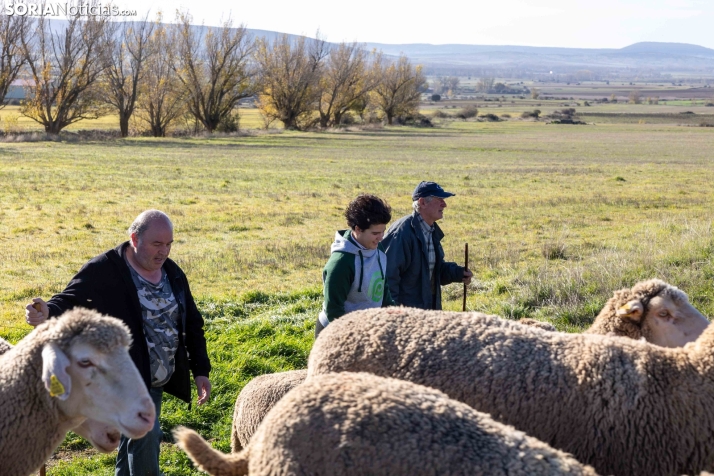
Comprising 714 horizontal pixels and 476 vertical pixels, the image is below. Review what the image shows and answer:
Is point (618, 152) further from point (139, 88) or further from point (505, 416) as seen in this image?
point (505, 416)

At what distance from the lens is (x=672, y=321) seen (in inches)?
218

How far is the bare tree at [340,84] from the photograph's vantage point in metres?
84.0

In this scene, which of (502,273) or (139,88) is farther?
(139,88)

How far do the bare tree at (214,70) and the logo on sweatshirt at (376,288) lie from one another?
64.9 metres

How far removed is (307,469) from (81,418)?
162 centimetres

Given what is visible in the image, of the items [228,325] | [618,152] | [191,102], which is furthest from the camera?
[191,102]

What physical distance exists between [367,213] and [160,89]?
6206 cm

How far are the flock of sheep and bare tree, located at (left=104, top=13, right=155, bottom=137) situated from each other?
61554 millimetres

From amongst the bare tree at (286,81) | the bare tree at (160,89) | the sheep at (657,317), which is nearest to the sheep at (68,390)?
the sheep at (657,317)

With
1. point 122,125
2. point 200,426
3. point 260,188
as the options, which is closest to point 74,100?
point 122,125

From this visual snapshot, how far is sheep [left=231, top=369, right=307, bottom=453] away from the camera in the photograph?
5863 millimetres

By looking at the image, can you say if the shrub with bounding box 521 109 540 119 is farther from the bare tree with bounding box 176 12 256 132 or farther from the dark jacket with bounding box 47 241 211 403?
the dark jacket with bounding box 47 241 211 403

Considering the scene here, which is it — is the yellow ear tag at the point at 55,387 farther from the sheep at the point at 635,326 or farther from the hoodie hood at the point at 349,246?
Answer: the hoodie hood at the point at 349,246

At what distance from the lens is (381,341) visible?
4.80 metres
